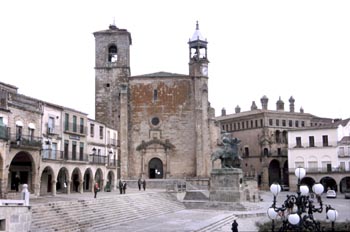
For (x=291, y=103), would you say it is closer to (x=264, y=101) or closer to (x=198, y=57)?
(x=264, y=101)

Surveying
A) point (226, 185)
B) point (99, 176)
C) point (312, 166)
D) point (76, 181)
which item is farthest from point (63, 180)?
point (312, 166)

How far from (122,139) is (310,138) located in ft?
80.1

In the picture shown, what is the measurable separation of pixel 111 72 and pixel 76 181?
64.5ft

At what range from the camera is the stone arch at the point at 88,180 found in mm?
43225

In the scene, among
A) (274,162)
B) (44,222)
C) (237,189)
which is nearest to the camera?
(44,222)

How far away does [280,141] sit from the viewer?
74375 millimetres

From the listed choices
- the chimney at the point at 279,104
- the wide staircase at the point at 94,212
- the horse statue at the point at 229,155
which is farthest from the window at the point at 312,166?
the wide staircase at the point at 94,212

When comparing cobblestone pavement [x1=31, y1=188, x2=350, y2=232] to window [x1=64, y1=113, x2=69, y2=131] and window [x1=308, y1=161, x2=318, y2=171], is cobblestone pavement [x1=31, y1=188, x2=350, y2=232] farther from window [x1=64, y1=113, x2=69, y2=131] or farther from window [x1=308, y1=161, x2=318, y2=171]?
window [x1=308, y1=161, x2=318, y2=171]

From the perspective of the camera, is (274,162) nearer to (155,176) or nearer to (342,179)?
(342,179)

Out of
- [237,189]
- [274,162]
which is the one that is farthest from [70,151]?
[274,162]

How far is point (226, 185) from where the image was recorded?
4053 cm

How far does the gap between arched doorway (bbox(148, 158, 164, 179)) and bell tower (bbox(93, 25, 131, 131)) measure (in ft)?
20.1

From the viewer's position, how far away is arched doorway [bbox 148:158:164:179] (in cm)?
5769

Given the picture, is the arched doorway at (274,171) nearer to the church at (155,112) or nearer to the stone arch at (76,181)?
the church at (155,112)
